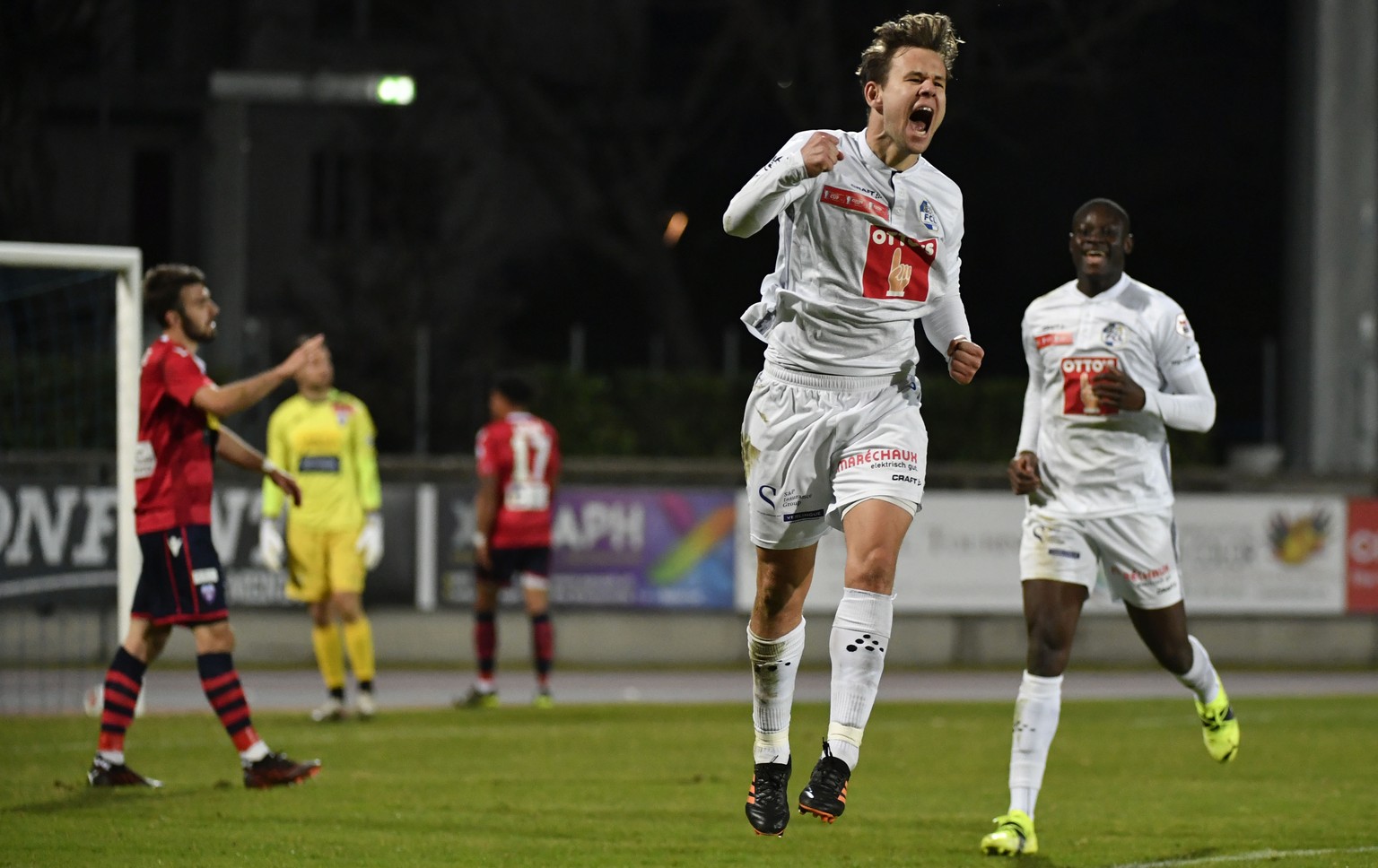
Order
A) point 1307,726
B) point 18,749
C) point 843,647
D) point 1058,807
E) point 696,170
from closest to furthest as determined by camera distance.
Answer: point 843,647 < point 1058,807 < point 18,749 < point 1307,726 < point 696,170

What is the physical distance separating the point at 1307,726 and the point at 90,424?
1141 centimetres

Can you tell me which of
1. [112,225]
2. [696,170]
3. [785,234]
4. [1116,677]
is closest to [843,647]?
[785,234]

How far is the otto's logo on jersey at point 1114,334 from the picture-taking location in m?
7.79

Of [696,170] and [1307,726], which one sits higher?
[696,170]

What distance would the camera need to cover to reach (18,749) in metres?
10.8

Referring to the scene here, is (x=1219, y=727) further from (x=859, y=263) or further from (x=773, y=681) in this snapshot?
(x=859, y=263)

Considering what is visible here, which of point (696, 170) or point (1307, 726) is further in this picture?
point (696, 170)

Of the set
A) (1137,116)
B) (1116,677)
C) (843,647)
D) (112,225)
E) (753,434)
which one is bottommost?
(1116,677)

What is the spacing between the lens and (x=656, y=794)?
914cm

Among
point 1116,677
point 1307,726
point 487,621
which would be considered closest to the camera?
point 1307,726

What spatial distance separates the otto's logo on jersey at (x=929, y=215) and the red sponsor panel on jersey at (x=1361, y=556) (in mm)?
13166

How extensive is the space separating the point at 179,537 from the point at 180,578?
19cm

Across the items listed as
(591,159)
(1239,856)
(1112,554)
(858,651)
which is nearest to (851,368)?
(858,651)

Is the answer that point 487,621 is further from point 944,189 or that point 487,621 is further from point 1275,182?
point 1275,182
